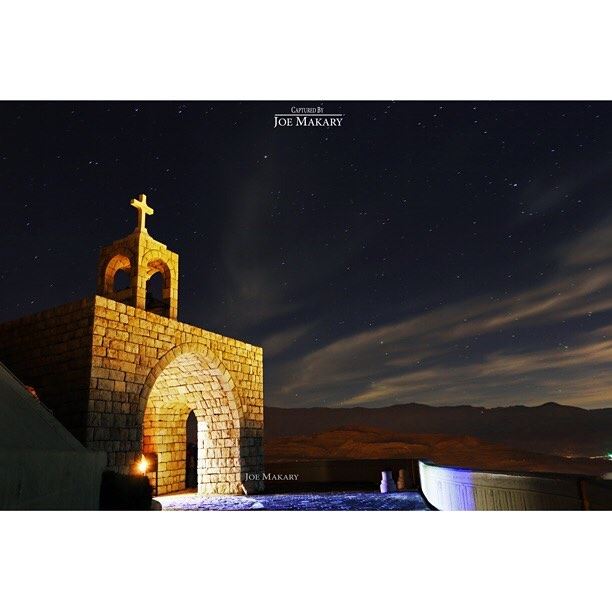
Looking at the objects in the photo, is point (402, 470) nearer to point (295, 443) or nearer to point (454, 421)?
point (295, 443)

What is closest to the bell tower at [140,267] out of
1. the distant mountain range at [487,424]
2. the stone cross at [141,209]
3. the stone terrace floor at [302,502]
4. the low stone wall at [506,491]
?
the stone cross at [141,209]

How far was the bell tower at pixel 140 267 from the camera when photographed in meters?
9.34

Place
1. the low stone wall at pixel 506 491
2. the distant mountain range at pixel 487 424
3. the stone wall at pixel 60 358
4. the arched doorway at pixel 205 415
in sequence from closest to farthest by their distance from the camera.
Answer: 1. the low stone wall at pixel 506 491
2. the stone wall at pixel 60 358
3. the arched doorway at pixel 205 415
4. the distant mountain range at pixel 487 424

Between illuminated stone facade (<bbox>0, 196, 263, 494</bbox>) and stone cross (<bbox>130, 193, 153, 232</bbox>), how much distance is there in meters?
0.04

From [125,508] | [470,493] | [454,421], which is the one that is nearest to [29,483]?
[125,508]

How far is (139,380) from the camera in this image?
8219 millimetres

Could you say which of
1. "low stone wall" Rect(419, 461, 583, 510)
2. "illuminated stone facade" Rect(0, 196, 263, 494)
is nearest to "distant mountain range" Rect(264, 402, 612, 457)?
"illuminated stone facade" Rect(0, 196, 263, 494)

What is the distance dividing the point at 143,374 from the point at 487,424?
26963mm

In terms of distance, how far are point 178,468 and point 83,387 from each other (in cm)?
551

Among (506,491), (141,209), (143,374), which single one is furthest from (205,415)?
(506,491)

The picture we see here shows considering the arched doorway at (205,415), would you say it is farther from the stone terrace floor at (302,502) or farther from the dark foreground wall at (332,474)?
the dark foreground wall at (332,474)

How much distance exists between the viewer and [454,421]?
3266 centimetres

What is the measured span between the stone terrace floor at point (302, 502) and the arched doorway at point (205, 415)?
0.61 metres

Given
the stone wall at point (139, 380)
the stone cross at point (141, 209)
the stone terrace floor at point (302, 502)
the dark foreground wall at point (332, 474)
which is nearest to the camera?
the stone terrace floor at point (302, 502)
